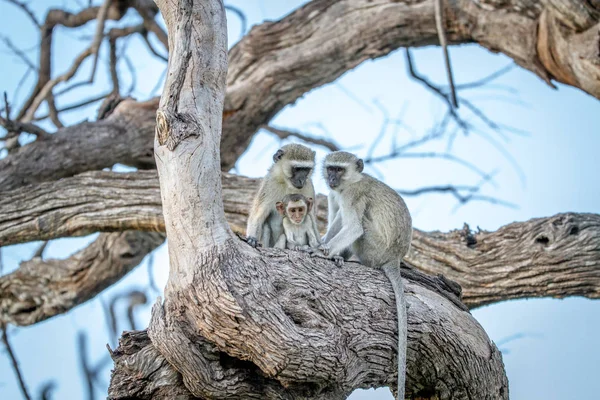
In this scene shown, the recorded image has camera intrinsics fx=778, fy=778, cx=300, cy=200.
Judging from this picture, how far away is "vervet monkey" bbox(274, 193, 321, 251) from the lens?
16.9ft

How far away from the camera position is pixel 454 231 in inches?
281

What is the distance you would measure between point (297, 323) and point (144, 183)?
3.50 meters

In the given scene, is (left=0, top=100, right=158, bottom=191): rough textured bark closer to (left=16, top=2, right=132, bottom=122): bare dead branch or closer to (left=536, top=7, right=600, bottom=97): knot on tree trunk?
(left=16, top=2, right=132, bottom=122): bare dead branch

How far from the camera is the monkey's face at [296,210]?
5.13m

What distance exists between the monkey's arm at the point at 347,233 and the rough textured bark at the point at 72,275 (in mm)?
3333

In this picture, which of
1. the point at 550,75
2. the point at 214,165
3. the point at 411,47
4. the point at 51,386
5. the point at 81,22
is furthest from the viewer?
the point at 81,22

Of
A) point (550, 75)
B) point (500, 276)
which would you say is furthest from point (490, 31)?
point (500, 276)

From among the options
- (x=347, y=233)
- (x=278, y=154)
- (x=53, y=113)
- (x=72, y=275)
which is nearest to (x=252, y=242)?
(x=347, y=233)

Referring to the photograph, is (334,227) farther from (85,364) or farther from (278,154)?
(85,364)

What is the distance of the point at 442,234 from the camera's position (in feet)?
23.4

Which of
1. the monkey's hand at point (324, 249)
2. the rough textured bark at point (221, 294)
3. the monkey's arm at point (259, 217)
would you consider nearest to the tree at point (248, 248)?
the rough textured bark at point (221, 294)

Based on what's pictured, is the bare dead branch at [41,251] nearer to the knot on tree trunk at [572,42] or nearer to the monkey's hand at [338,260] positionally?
the monkey's hand at [338,260]

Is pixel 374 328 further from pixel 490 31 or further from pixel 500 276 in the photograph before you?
pixel 490 31

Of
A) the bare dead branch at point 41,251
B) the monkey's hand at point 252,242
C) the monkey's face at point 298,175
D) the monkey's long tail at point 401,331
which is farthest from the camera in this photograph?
the bare dead branch at point 41,251
